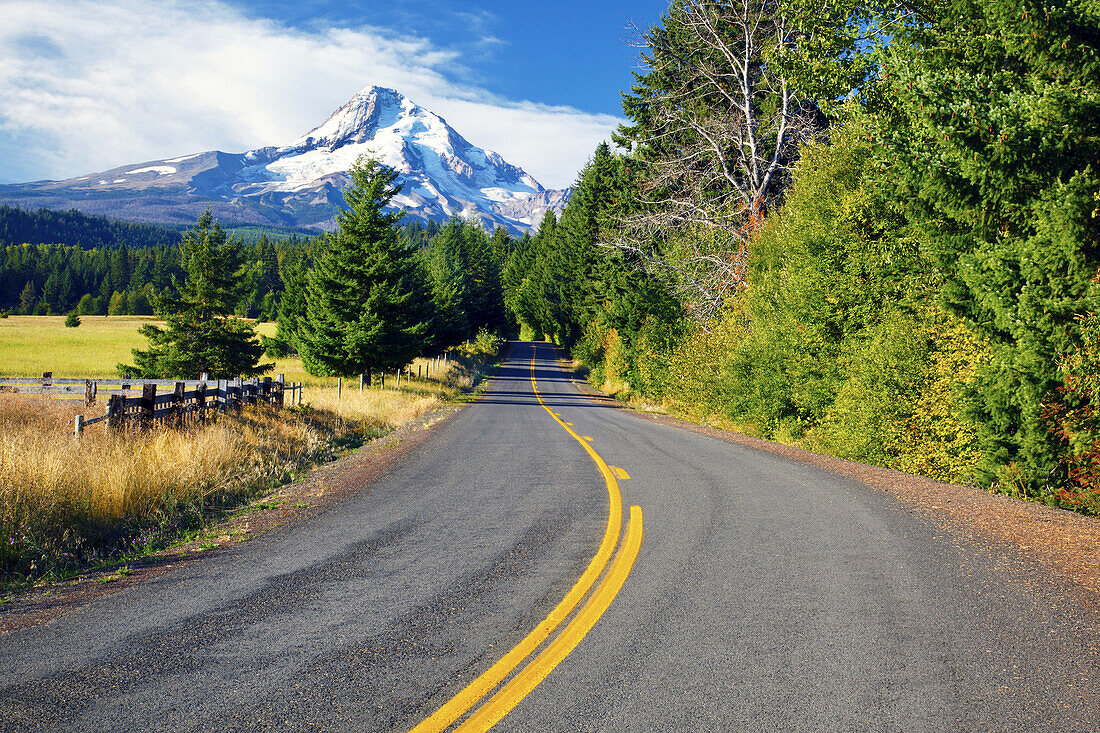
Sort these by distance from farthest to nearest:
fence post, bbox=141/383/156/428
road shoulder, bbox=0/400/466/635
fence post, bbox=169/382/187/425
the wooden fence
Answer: fence post, bbox=169/382/187/425
fence post, bbox=141/383/156/428
the wooden fence
road shoulder, bbox=0/400/466/635

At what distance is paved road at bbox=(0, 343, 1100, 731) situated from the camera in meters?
3.17

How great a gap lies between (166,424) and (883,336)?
46.1 ft

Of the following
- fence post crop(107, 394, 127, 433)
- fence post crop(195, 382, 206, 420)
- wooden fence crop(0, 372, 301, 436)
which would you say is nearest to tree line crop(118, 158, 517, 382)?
wooden fence crop(0, 372, 301, 436)

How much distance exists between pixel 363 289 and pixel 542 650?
2980 cm

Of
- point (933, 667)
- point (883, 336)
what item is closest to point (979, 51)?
point (883, 336)

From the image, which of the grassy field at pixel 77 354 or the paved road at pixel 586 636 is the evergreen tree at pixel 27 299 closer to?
the grassy field at pixel 77 354

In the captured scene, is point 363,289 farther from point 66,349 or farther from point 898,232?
point 66,349

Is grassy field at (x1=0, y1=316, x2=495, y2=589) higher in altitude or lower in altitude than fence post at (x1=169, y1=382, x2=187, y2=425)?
lower

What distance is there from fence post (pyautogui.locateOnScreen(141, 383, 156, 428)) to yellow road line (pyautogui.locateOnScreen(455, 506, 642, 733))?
31.8 ft

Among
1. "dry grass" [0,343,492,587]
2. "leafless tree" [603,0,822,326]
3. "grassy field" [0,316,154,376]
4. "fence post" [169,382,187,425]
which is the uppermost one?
"leafless tree" [603,0,822,326]

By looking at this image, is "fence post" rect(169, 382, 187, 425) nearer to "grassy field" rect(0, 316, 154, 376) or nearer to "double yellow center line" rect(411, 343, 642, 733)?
"double yellow center line" rect(411, 343, 642, 733)

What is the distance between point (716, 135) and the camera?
22.8m

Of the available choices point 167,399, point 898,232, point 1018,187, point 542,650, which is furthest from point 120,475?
point 898,232


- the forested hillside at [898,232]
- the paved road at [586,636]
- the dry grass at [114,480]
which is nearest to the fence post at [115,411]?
the dry grass at [114,480]
